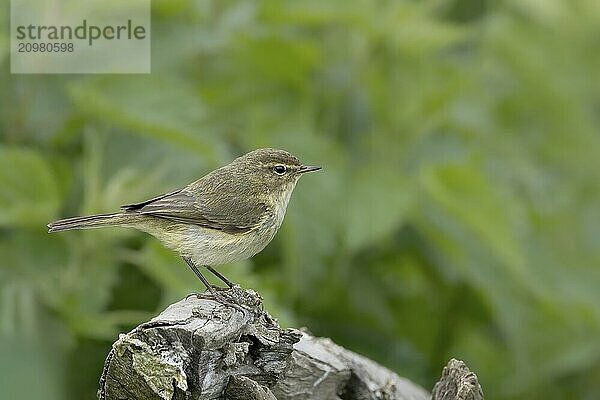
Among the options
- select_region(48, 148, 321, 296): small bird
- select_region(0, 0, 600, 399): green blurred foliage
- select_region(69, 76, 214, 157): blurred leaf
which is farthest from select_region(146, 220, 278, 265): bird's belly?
select_region(69, 76, 214, 157): blurred leaf

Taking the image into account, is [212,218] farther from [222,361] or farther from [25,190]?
[25,190]

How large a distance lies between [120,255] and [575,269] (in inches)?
100

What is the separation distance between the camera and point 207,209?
12.2 ft

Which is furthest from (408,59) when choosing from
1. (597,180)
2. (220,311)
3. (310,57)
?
(220,311)

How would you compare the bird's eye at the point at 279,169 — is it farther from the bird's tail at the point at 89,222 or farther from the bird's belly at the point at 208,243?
the bird's tail at the point at 89,222

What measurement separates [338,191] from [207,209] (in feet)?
6.38

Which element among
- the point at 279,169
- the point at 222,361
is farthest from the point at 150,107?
the point at 222,361

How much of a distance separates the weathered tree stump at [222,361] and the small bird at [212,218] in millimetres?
257

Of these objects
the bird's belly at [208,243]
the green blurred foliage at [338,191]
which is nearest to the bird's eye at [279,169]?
the bird's belly at [208,243]

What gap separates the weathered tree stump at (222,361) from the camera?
2.84m

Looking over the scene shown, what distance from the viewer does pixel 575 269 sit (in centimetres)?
602

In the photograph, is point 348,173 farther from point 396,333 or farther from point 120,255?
point 120,255

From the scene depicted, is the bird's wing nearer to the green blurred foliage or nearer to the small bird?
the small bird

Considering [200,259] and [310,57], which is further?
[310,57]
